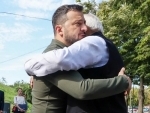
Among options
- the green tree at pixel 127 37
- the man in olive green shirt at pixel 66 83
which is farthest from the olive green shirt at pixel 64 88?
the green tree at pixel 127 37

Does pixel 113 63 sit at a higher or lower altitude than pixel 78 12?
lower

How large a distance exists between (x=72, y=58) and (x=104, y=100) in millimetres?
334

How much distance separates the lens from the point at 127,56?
2466 centimetres

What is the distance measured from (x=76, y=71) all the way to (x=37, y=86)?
28 centimetres

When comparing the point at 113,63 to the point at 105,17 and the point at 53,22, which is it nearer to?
the point at 53,22

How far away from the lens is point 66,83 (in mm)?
2312

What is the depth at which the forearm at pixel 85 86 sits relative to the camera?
90.4 inches

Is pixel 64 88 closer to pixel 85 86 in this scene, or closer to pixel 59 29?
pixel 85 86

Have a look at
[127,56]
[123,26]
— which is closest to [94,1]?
[123,26]

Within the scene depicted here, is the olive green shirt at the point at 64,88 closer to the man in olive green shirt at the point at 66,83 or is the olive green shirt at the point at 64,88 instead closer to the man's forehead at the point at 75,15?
the man in olive green shirt at the point at 66,83

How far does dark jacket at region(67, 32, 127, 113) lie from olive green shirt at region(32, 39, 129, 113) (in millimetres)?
→ 60

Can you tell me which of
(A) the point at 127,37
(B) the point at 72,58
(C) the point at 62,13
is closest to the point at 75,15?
(C) the point at 62,13

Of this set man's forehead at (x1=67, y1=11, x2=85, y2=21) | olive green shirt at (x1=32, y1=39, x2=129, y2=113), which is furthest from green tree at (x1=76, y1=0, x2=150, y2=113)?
olive green shirt at (x1=32, y1=39, x2=129, y2=113)

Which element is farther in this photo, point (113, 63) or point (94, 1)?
point (94, 1)
